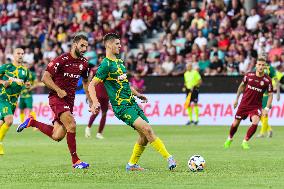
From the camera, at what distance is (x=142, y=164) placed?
51.6 feet

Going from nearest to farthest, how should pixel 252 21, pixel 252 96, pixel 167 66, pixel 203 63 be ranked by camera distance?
1. pixel 252 96
2. pixel 203 63
3. pixel 252 21
4. pixel 167 66

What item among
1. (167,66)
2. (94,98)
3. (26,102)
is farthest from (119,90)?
(167,66)

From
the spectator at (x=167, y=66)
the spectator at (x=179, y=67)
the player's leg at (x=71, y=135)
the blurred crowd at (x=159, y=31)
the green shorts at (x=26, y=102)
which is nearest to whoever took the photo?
the player's leg at (x=71, y=135)

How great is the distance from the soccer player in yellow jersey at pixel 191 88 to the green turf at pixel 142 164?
18.6ft

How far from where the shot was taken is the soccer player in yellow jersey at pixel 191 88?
101 feet

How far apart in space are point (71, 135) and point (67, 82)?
3.22ft

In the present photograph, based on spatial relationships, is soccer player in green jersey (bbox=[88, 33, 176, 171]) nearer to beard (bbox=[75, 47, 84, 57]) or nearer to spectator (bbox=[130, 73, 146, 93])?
beard (bbox=[75, 47, 84, 57])

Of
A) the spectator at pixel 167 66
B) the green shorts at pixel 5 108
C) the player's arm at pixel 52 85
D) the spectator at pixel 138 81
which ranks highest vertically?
the player's arm at pixel 52 85

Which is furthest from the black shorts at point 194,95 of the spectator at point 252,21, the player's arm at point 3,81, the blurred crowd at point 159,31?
the player's arm at point 3,81

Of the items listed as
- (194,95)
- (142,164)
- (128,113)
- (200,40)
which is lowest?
(194,95)

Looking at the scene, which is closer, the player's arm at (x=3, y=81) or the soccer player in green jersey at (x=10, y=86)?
the player's arm at (x=3, y=81)

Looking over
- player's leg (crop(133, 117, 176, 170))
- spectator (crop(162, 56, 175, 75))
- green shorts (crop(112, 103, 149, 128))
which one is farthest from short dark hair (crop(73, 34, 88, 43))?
spectator (crop(162, 56, 175, 75))

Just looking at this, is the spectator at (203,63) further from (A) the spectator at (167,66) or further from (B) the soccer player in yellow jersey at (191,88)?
(A) the spectator at (167,66)

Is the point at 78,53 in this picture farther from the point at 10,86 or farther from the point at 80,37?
the point at 10,86
